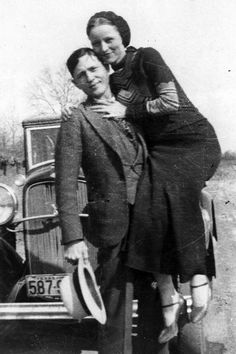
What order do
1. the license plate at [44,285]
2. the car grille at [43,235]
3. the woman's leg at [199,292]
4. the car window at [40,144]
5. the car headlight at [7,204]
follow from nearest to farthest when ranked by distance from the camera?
the woman's leg at [199,292], the license plate at [44,285], the car headlight at [7,204], the car grille at [43,235], the car window at [40,144]

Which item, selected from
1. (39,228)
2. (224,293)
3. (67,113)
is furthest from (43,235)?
(224,293)

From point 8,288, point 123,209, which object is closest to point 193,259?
point 123,209

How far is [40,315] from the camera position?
99.9 inches

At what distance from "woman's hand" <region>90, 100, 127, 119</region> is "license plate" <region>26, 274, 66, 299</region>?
123 centimetres

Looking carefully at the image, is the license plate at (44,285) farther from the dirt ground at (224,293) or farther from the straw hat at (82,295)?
the dirt ground at (224,293)

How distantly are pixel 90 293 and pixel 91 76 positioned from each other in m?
1.00

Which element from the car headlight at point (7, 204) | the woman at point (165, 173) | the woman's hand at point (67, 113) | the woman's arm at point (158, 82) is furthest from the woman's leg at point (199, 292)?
the car headlight at point (7, 204)

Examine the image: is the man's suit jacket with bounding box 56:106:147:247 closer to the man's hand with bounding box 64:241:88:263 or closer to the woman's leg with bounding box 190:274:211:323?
the man's hand with bounding box 64:241:88:263

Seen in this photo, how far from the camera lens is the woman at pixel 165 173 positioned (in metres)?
2.13

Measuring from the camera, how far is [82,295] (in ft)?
6.93

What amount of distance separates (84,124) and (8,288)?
4.72ft

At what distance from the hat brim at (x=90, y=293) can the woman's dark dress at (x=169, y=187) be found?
0.20m

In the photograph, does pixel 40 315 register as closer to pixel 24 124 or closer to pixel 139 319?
pixel 139 319

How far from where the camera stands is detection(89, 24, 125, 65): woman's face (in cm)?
212
